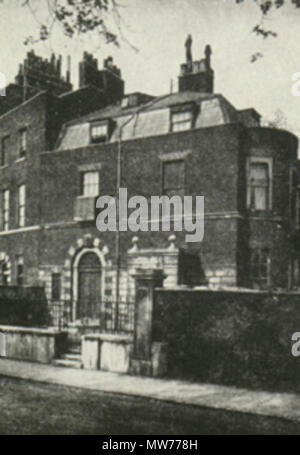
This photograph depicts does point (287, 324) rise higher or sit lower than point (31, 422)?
higher

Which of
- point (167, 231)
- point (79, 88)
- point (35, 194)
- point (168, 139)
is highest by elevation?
point (79, 88)

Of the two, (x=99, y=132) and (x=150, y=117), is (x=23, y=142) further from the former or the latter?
(x=150, y=117)

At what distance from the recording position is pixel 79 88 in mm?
30797

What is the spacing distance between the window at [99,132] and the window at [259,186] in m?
7.91

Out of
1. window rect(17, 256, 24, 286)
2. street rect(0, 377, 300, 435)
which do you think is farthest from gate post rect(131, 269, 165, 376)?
window rect(17, 256, 24, 286)

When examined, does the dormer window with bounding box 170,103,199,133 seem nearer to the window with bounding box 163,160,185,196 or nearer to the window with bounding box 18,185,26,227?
the window with bounding box 163,160,185,196

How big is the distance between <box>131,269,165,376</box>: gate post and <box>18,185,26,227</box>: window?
55.6ft

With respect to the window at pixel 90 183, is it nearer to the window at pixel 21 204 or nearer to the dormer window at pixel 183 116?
the dormer window at pixel 183 116

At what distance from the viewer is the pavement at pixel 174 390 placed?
10320 millimetres

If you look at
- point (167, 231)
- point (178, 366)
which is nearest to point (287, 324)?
point (178, 366)

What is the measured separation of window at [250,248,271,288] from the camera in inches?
869

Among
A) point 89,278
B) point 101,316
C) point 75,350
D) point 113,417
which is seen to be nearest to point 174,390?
point 113,417
